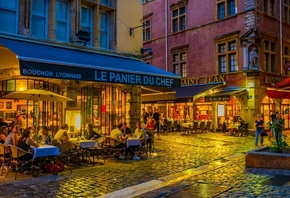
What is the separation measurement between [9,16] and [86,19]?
3114mm

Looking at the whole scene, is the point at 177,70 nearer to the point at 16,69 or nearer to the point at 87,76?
the point at 16,69

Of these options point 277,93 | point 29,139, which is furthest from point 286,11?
point 29,139

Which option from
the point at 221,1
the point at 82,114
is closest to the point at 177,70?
the point at 221,1

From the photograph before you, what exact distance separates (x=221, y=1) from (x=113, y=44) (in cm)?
1242

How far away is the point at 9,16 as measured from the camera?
1048cm

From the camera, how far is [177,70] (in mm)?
26344

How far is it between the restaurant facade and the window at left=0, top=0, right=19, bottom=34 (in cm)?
3

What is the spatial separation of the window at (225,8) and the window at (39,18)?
14.5 m

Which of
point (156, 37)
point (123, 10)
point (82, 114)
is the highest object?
point (156, 37)

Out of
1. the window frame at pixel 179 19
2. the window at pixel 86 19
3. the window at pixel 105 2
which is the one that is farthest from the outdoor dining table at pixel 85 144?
the window frame at pixel 179 19

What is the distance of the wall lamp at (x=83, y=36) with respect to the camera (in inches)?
464

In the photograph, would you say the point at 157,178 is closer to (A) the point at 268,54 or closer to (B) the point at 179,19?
(A) the point at 268,54

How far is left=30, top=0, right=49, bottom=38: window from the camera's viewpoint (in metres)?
11.1

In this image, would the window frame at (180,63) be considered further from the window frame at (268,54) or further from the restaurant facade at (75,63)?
the restaurant facade at (75,63)
